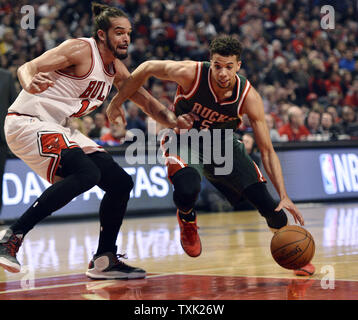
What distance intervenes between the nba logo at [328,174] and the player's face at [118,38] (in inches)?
315

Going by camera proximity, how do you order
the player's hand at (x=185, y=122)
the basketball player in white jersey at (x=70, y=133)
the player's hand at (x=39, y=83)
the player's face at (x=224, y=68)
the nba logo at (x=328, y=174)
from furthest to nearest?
the nba logo at (x=328, y=174)
the player's hand at (x=185, y=122)
the player's face at (x=224, y=68)
the basketball player in white jersey at (x=70, y=133)
the player's hand at (x=39, y=83)

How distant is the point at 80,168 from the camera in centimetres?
529

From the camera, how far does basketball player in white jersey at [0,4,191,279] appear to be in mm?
5234

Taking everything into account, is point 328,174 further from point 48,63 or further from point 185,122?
point 48,63

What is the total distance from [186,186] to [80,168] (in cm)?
102

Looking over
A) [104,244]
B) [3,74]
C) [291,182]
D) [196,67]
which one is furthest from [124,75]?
[291,182]

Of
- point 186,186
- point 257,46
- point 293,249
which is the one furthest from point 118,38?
point 257,46

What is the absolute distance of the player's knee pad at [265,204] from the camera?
6.07 m

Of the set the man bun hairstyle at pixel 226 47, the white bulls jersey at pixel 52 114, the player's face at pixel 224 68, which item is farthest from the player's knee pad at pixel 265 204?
the white bulls jersey at pixel 52 114

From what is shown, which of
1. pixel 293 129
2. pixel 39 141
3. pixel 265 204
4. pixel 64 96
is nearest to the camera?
pixel 39 141

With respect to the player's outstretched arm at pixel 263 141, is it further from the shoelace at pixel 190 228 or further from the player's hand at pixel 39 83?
the player's hand at pixel 39 83

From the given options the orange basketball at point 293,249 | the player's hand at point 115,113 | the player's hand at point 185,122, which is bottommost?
the orange basketball at point 293,249

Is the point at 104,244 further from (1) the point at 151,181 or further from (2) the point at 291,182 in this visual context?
(2) the point at 291,182

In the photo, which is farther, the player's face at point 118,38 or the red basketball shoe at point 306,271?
the red basketball shoe at point 306,271
